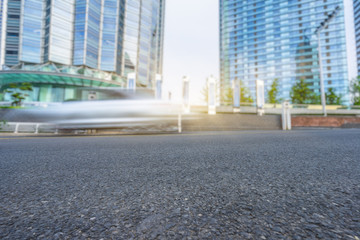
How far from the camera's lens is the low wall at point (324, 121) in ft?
38.0

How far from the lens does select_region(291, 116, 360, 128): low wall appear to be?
11594mm

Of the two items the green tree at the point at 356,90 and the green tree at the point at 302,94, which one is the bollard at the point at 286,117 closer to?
the green tree at the point at 302,94

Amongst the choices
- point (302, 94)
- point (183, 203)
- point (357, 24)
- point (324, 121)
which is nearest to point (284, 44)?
point (357, 24)

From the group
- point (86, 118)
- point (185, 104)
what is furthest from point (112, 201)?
point (185, 104)

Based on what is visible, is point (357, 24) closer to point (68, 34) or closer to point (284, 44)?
point (284, 44)

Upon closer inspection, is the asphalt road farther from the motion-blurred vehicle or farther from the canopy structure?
the canopy structure

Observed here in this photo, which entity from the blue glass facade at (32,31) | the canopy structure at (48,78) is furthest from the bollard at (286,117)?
the blue glass facade at (32,31)

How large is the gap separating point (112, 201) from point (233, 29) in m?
89.0

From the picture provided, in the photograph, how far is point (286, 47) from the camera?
213ft

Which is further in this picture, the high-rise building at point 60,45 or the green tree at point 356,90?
the green tree at point 356,90

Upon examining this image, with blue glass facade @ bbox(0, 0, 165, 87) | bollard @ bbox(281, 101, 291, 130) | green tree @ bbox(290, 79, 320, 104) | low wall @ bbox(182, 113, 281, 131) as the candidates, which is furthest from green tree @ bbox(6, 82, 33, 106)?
green tree @ bbox(290, 79, 320, 104)

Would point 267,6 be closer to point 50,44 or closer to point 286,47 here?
point 286,47

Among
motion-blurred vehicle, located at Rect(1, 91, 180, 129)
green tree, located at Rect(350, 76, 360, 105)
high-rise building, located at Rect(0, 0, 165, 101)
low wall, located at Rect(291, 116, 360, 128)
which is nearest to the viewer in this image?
motion-blurred vehicle, located at Rect(1, 91, 180, 129)

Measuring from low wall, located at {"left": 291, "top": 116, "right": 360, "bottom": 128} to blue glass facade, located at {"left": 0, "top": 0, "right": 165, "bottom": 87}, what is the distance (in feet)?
95.1
